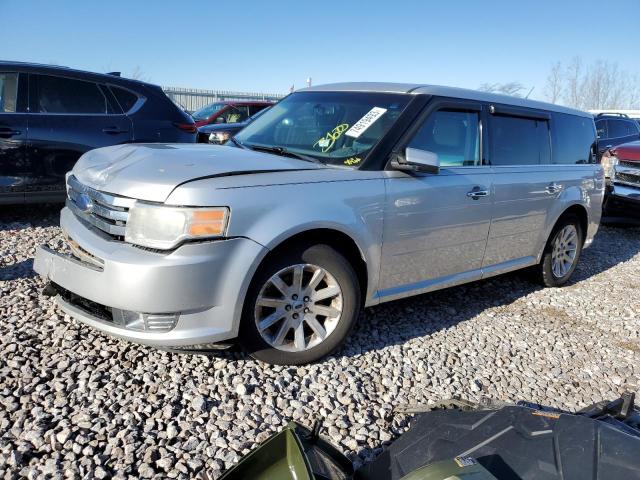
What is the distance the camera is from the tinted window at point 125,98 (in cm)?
577

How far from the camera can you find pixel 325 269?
2.96 meters

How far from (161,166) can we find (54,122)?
10.7 ft

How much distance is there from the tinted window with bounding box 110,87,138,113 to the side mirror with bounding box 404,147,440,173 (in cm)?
392

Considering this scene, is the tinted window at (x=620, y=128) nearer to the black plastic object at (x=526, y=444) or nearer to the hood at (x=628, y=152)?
the hood at (x=628, y=152)

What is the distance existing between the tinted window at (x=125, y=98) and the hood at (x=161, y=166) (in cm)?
269

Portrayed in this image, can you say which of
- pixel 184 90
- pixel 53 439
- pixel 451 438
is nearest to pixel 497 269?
pixel 451 438

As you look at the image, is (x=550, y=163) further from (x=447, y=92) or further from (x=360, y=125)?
(x=360, y=125)

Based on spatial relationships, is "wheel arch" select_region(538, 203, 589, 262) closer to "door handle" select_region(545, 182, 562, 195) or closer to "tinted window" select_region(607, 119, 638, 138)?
"door handle" select_region(545, 182, 562, 195)

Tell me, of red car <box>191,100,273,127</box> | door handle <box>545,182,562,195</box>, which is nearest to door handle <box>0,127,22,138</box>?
door handle <box>545,182,562,195</box>

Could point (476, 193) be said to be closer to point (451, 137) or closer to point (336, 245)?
point (451, 137)

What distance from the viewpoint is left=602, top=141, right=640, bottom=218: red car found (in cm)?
791

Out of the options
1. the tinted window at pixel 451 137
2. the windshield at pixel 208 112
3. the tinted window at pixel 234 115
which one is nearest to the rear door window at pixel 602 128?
the tinted window at pixel 234 115

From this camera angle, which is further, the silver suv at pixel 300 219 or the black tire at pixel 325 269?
the black tire at pixel 325 269

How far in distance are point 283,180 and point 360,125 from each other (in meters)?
0.89
